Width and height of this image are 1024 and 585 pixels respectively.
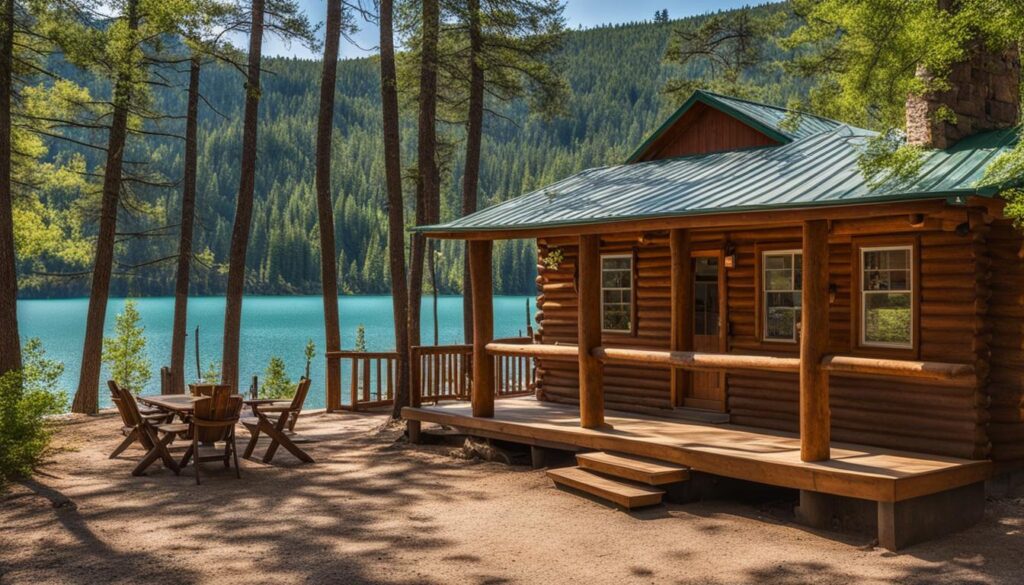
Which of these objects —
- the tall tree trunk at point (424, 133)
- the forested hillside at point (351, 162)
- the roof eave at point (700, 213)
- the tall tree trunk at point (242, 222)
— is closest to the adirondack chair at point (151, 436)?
the roof eave at point (700, 213)

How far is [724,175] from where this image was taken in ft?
35.3

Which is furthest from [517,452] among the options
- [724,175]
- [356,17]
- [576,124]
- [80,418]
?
[576,124]

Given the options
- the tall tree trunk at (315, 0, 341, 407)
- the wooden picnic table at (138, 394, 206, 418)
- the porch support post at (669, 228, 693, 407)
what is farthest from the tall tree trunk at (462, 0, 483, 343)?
the porch support post at (669, 228, 693, 407)

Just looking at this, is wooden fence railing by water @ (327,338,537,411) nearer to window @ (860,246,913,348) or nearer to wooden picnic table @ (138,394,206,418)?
wooden picnic table @ (138,394,206,418)

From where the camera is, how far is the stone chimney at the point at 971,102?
909cm

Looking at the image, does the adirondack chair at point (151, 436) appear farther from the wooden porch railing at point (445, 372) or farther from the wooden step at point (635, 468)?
the wooden step at point (635, 468)

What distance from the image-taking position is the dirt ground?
6.43m

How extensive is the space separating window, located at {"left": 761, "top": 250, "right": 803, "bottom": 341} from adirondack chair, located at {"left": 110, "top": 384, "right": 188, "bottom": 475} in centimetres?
748

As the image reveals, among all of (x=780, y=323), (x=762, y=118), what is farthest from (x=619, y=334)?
(x=762, y=118)

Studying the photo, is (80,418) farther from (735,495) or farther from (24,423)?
(735,495)

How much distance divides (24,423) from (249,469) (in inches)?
110

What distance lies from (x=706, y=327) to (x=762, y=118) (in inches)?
132

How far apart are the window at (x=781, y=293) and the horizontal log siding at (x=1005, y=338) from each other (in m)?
2.23

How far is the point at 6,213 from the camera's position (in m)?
13.2
